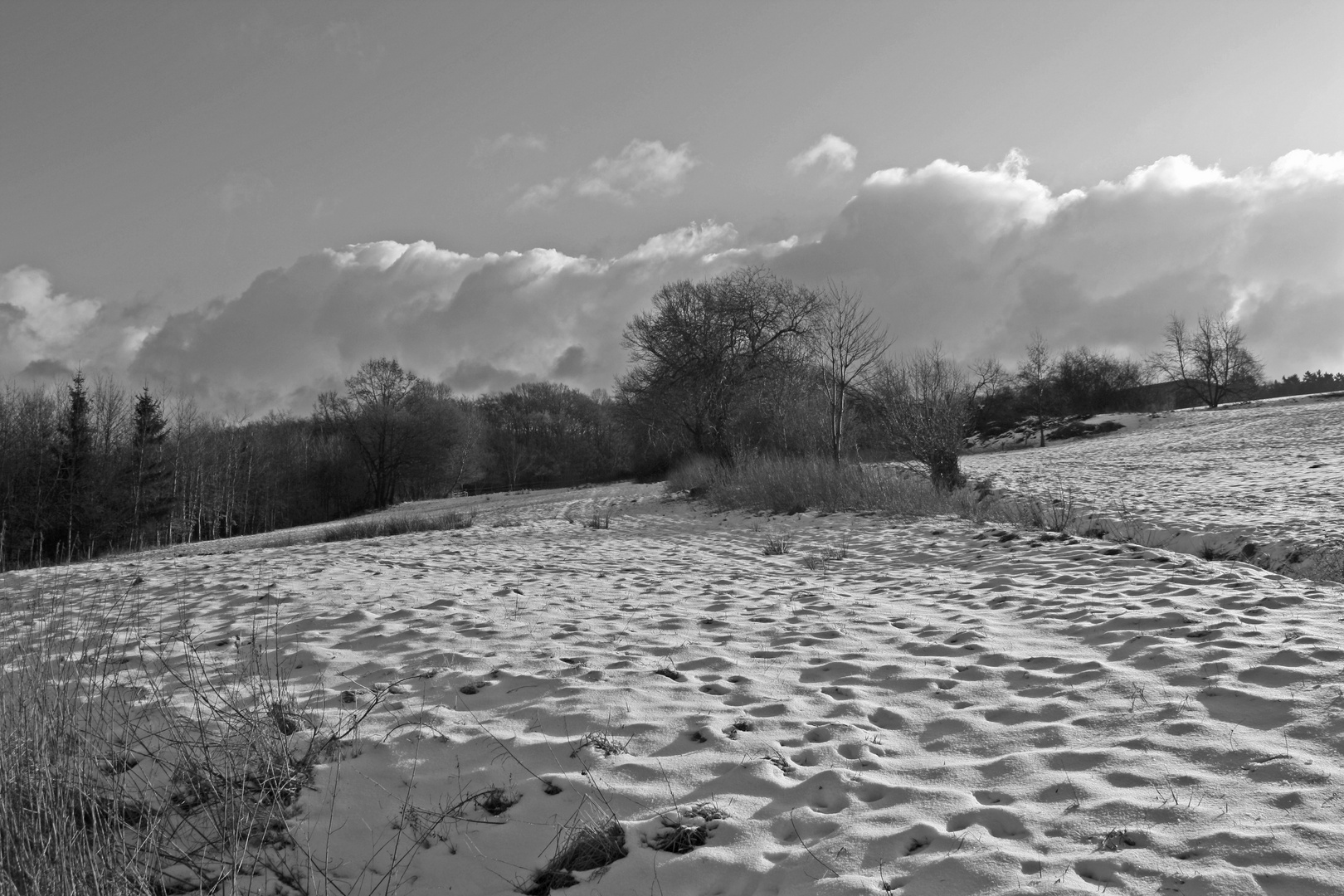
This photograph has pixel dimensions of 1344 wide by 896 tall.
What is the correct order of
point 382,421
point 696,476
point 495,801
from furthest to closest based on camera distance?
point 382,421 → point 696,476 → point 495,801

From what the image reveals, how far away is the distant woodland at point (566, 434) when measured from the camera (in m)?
24.4

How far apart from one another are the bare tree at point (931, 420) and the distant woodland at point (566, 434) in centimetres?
5

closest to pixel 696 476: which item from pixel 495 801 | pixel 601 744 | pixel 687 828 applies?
pixel 601 744

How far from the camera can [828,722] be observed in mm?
3971

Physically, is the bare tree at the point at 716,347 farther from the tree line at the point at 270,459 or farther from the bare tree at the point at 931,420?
the tree line at the point at 270,459

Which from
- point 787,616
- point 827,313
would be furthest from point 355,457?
point 787,616

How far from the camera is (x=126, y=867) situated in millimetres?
2578

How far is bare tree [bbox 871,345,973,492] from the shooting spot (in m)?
18.0

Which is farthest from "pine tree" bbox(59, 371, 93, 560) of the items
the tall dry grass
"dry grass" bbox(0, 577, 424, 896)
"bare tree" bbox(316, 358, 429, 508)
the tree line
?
"dry grass" bbox(0, 577, 424, 896)

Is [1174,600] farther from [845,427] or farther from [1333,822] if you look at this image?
[845,427]

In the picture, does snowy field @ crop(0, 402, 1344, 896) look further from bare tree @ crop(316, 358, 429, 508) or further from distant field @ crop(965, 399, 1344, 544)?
bare tree @ crop(316, 358, 429, 508)

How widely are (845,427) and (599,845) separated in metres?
30.8

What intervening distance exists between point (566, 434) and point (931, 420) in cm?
6165

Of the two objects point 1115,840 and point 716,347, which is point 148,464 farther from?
point 1115,840
